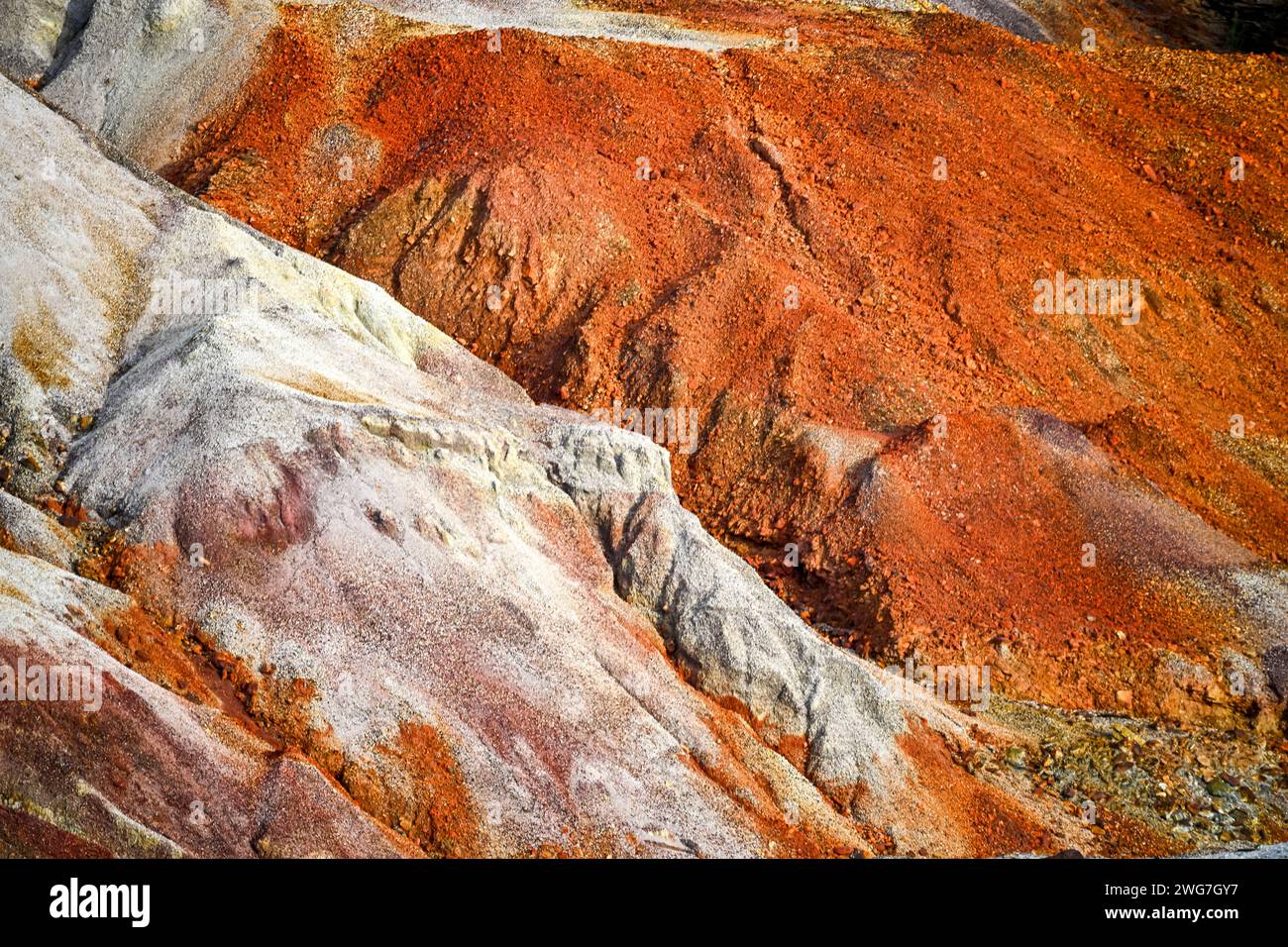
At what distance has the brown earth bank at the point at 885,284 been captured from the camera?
93.2 ft

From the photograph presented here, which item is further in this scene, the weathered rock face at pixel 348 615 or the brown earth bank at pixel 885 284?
the brown earth bank at pixel 885 284

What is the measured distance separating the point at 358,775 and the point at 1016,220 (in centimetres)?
2210

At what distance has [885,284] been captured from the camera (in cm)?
3331

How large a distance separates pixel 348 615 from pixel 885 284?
17.0m

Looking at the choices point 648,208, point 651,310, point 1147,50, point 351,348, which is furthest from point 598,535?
point 1147,50

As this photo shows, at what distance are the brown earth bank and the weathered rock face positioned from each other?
5112 millimetres

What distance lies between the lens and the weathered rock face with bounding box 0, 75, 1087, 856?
18406mm

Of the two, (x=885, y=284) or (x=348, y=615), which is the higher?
(x=885, y=284)

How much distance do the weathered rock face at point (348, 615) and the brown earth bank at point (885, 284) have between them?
5112mm

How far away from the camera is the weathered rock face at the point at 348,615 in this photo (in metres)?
18.4

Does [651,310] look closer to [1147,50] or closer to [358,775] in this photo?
[358,775]

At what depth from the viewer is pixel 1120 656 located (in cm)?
2756

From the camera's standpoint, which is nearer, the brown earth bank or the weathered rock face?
the weathered rock face

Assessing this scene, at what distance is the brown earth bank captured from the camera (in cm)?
2841
